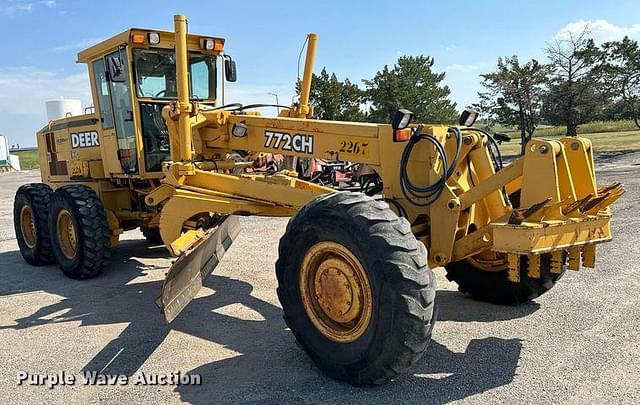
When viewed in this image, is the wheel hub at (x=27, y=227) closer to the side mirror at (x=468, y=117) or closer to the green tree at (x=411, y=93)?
the side mirror at (x=468, y=117)

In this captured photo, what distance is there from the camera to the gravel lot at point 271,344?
3781 millimetres

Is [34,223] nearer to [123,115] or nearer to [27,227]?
[27,227]

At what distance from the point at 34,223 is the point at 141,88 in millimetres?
2730

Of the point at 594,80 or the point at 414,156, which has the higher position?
the point at 594,80

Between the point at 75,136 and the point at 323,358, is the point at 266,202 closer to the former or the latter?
the point at 323,358

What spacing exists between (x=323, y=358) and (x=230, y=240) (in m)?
2.87

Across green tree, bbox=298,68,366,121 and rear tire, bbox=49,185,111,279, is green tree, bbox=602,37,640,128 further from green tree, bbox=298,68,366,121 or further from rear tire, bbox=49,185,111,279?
rear tire, bbox=49,185,111,279

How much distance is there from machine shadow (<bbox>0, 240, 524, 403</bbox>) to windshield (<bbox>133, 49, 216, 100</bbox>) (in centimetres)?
243

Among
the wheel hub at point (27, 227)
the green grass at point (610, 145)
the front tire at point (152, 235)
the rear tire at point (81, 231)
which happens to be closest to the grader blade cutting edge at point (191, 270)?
the rear tire at point (81, 231)

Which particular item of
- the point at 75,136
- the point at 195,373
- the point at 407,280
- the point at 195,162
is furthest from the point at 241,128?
the point at 75,136

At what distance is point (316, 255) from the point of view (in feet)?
13.2

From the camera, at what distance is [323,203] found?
396 cm

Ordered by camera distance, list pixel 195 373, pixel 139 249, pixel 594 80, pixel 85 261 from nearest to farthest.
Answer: pixel 195 373
pixel 85 261
pixel 139 249
pixel 594 80

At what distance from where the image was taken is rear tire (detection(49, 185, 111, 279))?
699 cm
